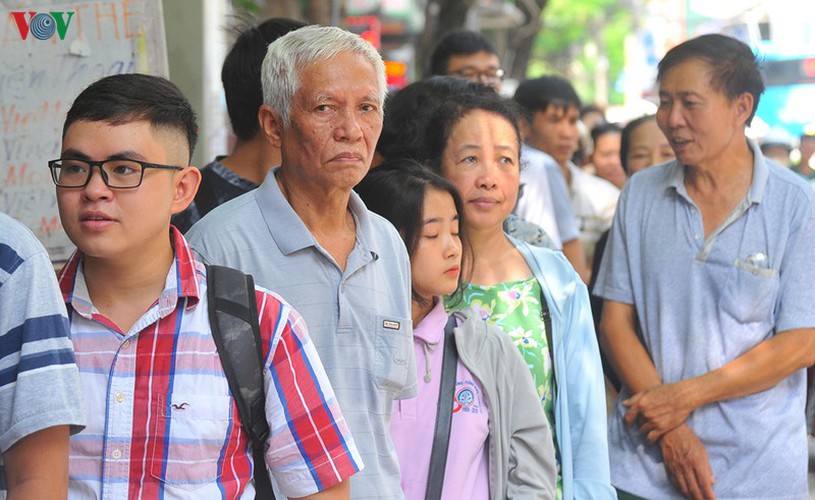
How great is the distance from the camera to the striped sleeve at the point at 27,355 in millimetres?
1944

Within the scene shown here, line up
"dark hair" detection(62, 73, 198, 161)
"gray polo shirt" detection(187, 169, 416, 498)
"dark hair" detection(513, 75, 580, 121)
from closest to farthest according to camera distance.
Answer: "dark hair" detection(62, 73, 198, 161) → "gray polo shirt" detection(187, 169, 416, 498) → "dark hair" detection(513, 75, 580, 121)

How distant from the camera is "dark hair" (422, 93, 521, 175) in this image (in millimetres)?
3832

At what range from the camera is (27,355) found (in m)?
1.95

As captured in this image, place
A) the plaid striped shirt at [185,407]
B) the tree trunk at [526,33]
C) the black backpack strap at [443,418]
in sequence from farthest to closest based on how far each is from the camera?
the tree trunk at [526,33] → the black backpack strap at [443,418] → the plaid striped shirt at [185,407]

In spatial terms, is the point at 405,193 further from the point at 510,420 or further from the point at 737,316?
the point at 737,316

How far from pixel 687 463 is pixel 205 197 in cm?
191

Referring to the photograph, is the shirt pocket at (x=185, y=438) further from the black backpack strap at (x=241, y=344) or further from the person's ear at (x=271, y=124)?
the person's ear at (x=271, y=124)

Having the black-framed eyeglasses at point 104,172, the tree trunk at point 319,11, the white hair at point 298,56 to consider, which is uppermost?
the tree trunk at point 319,11

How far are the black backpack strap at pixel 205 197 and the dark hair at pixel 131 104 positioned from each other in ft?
3.53

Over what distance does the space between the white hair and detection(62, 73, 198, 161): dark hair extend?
0.50m

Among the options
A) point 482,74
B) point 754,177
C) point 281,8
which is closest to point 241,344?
point 754,177

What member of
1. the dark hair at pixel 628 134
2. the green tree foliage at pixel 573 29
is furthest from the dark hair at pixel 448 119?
the green tree foliage at pixel 573 29

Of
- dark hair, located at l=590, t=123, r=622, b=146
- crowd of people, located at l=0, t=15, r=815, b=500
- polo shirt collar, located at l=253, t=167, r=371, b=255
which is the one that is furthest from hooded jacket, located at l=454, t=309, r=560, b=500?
dark hair, located at l=590, t=123, r=622, b=146

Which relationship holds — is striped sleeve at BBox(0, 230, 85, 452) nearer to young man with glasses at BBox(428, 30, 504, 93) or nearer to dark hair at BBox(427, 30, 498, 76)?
young man with glasses at BBox(428, 30, 504, 93)
